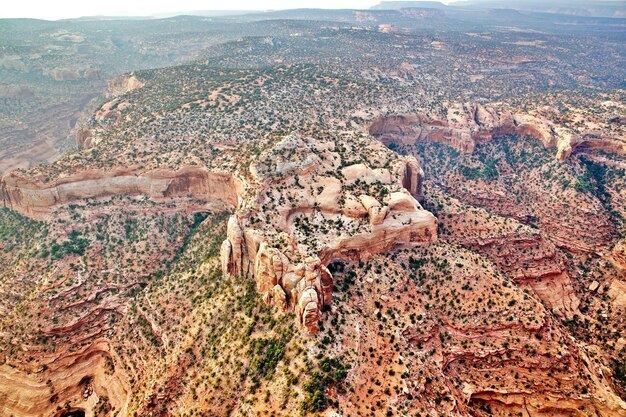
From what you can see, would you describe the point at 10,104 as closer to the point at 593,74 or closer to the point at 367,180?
the point at 367,180

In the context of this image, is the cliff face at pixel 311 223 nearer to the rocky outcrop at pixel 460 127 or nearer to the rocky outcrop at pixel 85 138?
the rocky outcrop at pixel 460 127

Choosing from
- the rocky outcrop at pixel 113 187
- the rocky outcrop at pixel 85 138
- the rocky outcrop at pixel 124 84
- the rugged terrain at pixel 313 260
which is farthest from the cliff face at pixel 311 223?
the rocky outcrop at pixel 124 84

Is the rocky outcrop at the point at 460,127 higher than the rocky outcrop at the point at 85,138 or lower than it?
lower

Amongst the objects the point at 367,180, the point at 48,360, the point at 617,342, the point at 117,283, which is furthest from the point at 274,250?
the point at 617,342

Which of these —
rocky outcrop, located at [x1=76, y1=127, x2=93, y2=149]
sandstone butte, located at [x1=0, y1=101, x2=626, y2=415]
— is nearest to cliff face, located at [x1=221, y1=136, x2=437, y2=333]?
sandstone butte, located at [x1=0, y1=101, x2=626, y2=415]

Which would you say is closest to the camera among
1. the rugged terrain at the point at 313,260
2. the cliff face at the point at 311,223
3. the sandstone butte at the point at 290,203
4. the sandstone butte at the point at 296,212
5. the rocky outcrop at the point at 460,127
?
the rugged terrain at the point at 313,260
